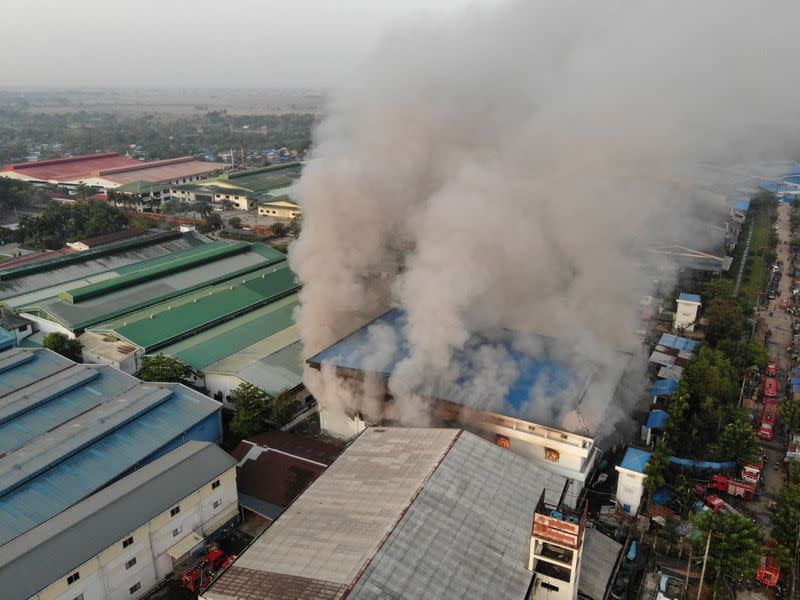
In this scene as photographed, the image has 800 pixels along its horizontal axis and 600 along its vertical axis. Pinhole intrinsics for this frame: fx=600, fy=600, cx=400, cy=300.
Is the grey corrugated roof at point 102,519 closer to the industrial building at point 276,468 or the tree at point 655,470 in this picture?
the industrial building at point 276,468

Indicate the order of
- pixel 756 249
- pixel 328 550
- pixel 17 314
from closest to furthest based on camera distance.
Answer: pixel 328 550, pixel 17 314, pixel 756 249

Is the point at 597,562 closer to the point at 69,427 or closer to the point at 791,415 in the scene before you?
the point at 791,415

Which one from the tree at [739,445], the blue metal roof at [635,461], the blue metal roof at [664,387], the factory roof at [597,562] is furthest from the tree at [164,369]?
the tree at [739,445]

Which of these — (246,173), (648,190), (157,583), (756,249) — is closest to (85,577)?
(157,583)

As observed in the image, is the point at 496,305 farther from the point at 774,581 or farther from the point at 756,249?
the point at 756,249

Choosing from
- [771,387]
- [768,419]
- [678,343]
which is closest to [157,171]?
[678,343]

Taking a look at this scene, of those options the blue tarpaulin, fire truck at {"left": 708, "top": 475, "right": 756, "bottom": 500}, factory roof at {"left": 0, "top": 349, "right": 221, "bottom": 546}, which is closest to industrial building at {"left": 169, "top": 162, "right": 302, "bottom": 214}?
factory roof at {"left": 0, "top": 349, "right": 221, "bottom": 546}

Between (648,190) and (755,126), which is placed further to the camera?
(648,190)

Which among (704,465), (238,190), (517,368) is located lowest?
(704,465)
